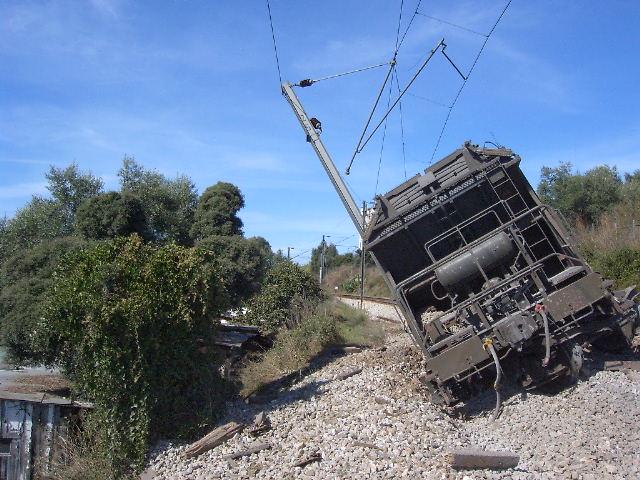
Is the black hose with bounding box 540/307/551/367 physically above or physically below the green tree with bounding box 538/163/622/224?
below

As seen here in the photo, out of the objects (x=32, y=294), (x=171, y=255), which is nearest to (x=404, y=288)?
(x=171, y=255)

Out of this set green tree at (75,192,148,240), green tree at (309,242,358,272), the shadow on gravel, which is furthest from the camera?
green tree at (309,242,358,272)

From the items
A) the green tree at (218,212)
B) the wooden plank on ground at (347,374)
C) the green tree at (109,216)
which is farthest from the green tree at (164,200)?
the wooden plank on ground at (347,374)

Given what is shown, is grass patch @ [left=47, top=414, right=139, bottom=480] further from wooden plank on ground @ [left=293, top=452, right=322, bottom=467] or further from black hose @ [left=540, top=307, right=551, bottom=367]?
black hose @ [left=540, top=307, right=551, bottom=367]

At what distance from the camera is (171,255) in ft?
31.8

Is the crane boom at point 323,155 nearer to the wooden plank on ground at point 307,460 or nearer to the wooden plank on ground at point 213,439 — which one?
the wooden plank on ground at point 213,439

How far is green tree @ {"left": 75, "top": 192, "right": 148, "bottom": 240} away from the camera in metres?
14.7

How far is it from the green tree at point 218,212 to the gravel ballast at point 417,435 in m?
12.1

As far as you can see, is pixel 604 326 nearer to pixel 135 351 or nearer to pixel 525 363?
pixel 525 363

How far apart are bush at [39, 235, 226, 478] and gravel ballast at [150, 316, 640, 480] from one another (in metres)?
0.49

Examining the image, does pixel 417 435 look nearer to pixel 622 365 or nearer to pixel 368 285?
pixel 622 365

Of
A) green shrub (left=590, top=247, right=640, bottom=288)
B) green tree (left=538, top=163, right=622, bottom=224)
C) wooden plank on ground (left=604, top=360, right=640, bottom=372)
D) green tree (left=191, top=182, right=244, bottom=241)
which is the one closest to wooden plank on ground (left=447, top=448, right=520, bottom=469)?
wooden plank on ground (left=604, top=360, right=640, bottom=372)

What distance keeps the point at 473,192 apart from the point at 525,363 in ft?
9.08

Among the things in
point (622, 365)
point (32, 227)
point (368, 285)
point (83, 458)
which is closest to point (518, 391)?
point (622, 365)
